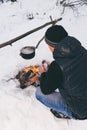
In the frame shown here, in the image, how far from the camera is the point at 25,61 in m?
4.94

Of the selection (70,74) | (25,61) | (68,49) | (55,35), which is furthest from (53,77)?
(25,61)

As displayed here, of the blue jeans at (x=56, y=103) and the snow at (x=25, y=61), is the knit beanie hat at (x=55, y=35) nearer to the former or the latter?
the blue jeans at (x=56, y=103)

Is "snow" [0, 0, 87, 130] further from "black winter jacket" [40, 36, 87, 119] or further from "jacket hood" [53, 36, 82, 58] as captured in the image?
"jacket hood" [53, 36, 82, 58]

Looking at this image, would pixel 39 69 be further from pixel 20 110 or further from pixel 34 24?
pixel 34 24

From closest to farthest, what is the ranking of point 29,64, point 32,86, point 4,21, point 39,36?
point 32,86 → point 29,64 → point 39,36 → point 4,21

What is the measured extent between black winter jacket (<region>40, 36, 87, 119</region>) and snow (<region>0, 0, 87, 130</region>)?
0.90 m

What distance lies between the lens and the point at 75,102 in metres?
3.39

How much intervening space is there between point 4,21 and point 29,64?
69.4 inches

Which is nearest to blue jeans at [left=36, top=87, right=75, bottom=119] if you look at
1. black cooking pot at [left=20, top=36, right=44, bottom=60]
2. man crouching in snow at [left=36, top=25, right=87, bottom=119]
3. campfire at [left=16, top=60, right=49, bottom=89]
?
man crouching in snow at [left=36, top=25, right=87, bottom=119]

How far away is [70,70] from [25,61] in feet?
6.23

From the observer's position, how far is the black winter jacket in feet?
10.2

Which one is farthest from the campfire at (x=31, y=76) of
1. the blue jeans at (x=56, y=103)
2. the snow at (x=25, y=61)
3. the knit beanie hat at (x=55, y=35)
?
the knit beanie hat at (x=55, y=35)

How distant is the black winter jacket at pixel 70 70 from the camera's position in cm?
312

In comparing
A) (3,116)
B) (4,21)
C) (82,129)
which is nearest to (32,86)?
(3,116)
